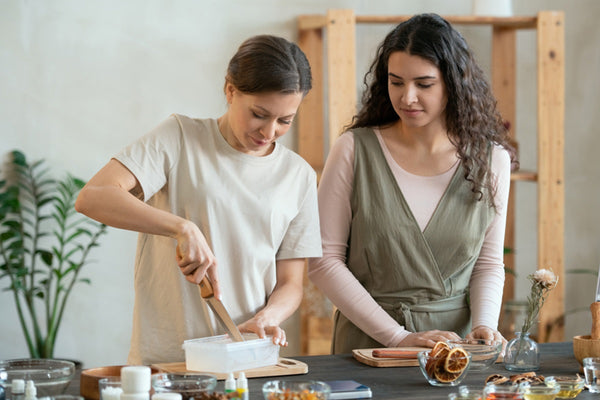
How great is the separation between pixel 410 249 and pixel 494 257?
27cm

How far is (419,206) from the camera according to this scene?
2352 mm

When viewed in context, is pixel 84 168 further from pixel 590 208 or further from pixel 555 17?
pixel 590 208

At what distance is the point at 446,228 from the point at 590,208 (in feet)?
8.34

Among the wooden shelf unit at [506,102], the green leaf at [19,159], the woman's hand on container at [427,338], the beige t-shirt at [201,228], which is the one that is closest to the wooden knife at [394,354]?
the woman's hand on container at [427,338]

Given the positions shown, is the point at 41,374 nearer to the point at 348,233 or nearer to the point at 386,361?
the point at 386,361

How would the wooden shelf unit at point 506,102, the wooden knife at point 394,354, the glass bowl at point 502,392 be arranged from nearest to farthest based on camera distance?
1. the glass bowl at point 502,392
2. the wooden knife at point 394,354
3. the wooden shelf unit at point 506,102

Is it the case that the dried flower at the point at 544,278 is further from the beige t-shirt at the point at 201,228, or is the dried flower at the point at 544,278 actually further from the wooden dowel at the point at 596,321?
the beige t-shirt at the point at 201,228

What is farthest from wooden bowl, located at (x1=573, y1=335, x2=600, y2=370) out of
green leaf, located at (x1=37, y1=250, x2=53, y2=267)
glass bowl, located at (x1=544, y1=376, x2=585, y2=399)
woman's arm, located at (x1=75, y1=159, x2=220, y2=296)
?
green leaf, located at (x1=37, y1=250, x2=53, y2=267)

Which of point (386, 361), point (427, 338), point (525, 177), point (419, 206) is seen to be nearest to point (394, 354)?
point (386, 361)

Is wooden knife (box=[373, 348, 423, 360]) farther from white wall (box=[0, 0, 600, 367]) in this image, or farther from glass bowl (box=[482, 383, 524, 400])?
white wall (box=[0, 0, 600, 367])

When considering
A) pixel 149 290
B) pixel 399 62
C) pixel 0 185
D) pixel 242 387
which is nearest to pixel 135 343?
pixel 149 290

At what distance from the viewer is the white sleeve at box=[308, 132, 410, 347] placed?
2.22 m

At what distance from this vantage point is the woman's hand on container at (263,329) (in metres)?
1.86

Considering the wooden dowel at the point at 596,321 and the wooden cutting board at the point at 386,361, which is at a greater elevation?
the wooden dowel at the point at 596,321
